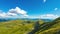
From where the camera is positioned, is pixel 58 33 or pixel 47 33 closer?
pixel 58 33

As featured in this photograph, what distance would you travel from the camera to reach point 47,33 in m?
190

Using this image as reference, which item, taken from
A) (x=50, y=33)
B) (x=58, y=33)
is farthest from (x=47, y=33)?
(x=58, y=33)

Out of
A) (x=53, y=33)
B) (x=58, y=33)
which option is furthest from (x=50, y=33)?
(x=58, y=33)

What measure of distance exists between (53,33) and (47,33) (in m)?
10.2

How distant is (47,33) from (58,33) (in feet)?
79.2

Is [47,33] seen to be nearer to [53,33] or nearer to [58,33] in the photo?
[53,33]

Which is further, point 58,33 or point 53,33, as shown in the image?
point 53,33

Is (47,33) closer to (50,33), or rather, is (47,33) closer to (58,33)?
(50,33)

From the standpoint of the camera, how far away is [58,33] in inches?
6619

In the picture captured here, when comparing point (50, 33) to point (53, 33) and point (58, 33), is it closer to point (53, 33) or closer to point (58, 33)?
point (53, 33)

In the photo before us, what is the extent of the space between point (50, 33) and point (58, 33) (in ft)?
63.0

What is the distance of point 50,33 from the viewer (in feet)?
609

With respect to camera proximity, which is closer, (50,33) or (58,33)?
(58,33)

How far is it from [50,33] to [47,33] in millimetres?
5248
